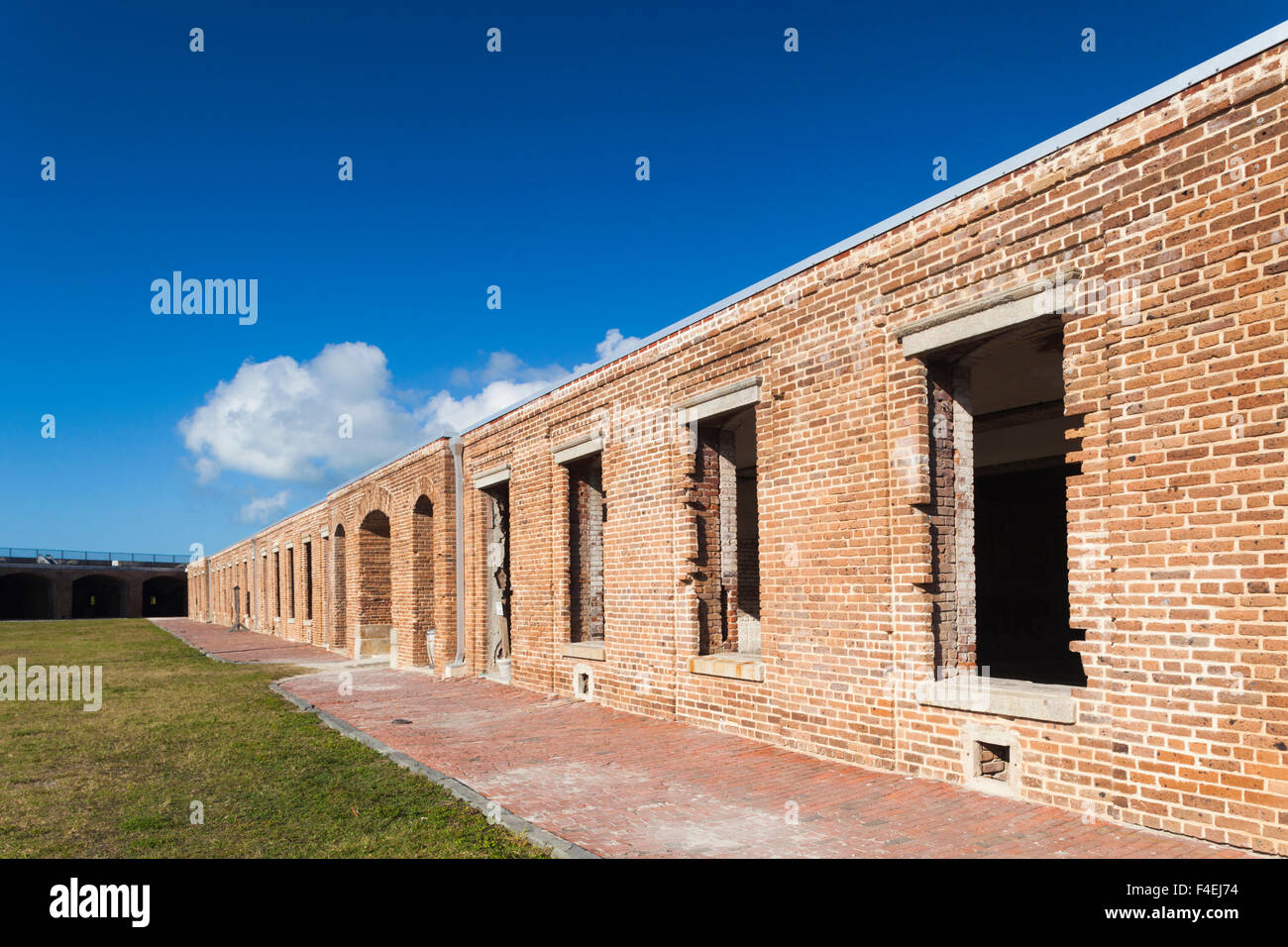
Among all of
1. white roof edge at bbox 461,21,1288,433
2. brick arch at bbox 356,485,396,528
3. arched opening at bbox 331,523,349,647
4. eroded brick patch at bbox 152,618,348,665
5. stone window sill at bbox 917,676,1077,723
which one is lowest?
eroded brick patch at bbox 152,618,348,665

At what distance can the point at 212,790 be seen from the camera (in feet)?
22.6

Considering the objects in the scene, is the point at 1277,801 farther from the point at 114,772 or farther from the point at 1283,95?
the point at 114,772

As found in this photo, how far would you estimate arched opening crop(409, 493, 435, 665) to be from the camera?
57.1ft

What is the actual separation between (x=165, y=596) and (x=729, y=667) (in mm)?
76958

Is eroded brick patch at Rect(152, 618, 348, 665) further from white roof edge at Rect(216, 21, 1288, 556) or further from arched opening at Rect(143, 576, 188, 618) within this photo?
arched opening at Rect(143, 576, 188, 618)

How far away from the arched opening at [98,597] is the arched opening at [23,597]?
98.9 inches

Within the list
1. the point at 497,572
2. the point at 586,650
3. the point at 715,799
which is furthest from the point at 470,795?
the point at 497,572

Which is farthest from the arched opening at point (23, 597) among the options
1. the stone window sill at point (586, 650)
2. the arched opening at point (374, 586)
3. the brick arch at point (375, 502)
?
the stone window sill at point (586, 650)

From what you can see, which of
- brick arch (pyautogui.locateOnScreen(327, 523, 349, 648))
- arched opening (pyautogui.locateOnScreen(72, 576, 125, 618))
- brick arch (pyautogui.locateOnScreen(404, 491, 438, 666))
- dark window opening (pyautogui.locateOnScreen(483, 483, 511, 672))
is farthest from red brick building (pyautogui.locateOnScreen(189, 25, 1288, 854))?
arched opening (pyautogui.locateOnScreen(72, 576, 125, 618))

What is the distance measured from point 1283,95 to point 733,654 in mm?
6752

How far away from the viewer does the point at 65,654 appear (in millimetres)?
23828

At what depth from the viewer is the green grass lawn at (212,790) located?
5.34 m

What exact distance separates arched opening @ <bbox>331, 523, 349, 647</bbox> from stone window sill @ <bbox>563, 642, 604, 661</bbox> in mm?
13468

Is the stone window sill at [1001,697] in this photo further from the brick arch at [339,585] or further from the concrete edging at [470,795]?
the brick arch at [339,585]
